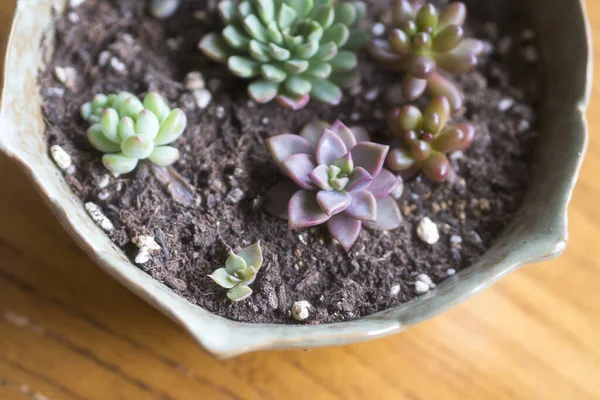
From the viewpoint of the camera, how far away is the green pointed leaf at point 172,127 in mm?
919

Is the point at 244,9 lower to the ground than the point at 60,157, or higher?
higher

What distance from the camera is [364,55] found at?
3.61 ft

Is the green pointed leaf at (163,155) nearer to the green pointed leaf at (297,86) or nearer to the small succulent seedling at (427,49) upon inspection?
the green pointed leaf at (297,86)

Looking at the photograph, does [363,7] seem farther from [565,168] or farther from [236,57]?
[565,168]

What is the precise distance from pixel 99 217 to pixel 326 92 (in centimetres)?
42

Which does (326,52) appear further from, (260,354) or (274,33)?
(260,354)

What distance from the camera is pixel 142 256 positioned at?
861 mm

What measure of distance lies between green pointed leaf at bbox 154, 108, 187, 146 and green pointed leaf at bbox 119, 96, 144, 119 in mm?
44

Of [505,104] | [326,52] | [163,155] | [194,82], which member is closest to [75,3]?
[194,82]

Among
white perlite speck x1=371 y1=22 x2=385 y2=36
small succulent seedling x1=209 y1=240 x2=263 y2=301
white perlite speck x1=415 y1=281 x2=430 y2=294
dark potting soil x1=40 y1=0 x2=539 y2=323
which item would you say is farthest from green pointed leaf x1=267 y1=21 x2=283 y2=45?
white perlite speck x1=415 y1=281 x2=430 y2=294

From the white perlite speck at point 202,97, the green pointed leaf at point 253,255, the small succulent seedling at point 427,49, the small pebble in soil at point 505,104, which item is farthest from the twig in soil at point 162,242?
the small pebble in soil at point 505,104

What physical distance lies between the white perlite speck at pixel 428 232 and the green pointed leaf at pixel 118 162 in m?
0.47

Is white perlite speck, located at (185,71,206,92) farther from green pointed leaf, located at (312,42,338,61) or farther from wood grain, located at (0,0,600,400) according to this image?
wood grain, located at (0,0,600,400)

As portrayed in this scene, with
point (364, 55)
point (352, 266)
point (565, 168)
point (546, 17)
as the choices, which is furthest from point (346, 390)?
point (546, 17)
